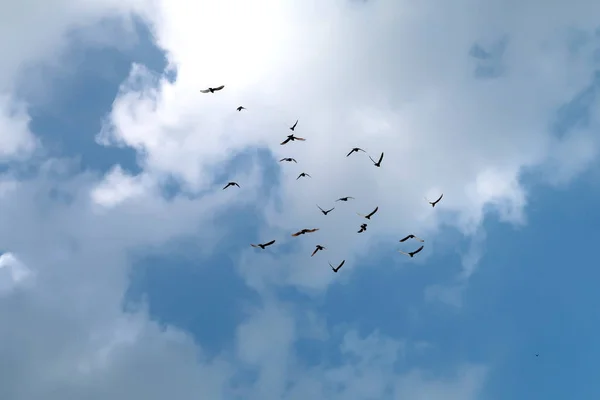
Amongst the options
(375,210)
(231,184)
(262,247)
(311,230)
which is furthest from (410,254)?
(231,184)

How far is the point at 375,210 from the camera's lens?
10781 centimetres

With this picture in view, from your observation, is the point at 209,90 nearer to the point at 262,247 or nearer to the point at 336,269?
the point at 262,247

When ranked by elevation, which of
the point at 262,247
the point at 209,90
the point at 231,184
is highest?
the point at 209,90

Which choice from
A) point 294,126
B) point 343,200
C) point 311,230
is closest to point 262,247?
point 311,230

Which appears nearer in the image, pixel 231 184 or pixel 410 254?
pixel 410 254

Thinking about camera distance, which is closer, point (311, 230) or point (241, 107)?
point (311, 230)

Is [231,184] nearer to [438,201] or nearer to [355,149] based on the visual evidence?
[355,149]

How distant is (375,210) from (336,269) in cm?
1375

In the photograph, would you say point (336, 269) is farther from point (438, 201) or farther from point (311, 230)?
point (438, 201)

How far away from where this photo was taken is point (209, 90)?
112m

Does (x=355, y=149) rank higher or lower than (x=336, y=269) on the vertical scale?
higher

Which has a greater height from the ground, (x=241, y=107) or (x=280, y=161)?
(x=241, y=107)

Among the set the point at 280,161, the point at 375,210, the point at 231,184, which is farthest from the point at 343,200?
the point at 231,184

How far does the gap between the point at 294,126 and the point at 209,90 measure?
1834 cm
